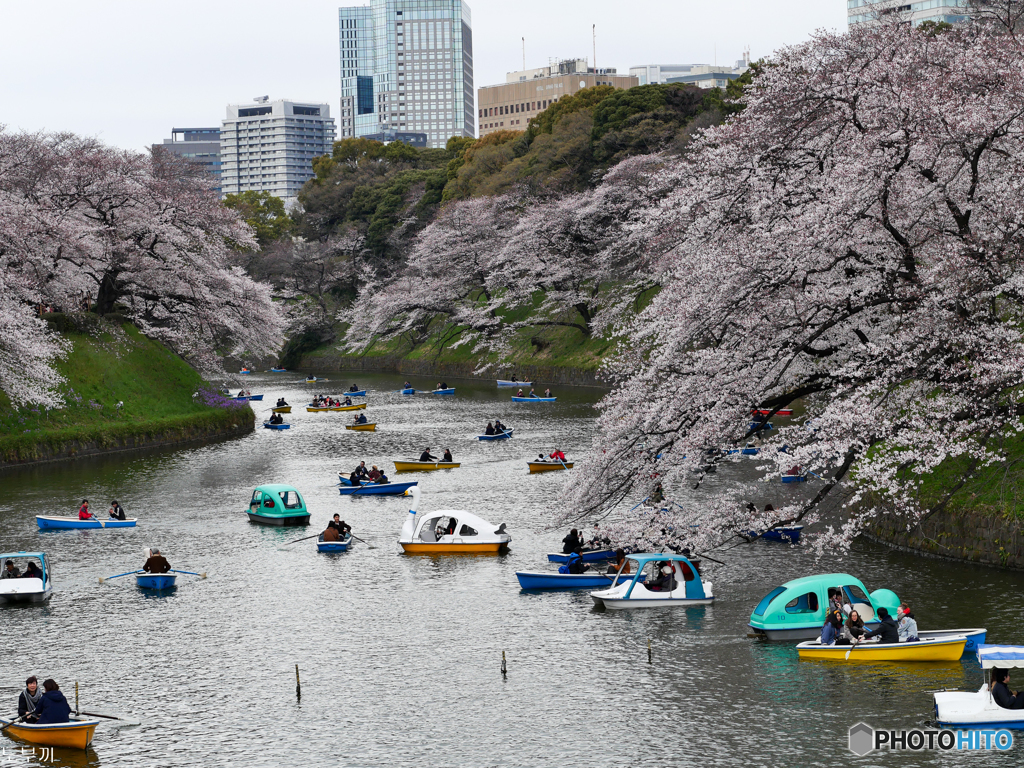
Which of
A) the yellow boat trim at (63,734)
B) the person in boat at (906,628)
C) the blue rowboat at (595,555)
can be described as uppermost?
the person in boat at (906,628)

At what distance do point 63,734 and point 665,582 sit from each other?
1541cm

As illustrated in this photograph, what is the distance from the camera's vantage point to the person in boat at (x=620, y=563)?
2916cm

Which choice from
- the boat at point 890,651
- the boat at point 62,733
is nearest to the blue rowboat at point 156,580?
the boat at point 62,733

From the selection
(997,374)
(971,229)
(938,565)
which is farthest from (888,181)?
(938,565)

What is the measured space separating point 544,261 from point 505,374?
41.7 ft

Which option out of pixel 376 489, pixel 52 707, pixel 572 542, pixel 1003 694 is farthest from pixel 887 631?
pixel 376 489

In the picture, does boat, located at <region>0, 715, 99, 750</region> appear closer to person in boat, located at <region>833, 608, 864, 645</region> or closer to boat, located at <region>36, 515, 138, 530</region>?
person in boat, located at <region>833, 608, 864, 645</region>

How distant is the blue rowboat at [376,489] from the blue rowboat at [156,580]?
15.6 meters

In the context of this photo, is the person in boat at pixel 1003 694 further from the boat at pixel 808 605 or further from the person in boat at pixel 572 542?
the person in boat at pixel 572 542

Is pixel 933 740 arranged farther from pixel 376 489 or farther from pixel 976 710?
pixel 376 489

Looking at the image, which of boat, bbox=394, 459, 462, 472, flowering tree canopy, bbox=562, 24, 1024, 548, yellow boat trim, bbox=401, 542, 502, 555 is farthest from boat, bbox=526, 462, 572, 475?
flowering tree canopy, bbox=562, 24, 1024, 548

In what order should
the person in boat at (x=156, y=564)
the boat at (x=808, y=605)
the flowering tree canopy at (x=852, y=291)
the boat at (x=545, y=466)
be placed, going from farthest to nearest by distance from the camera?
the boat at (x=545, y=466) < the person in boat at (x=156, y=564) < the boat at (x=808, y=605) < the flowering tree canopy at (x=852, y=291)

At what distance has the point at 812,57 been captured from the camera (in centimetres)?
3048

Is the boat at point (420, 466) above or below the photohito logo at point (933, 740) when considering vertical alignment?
above
